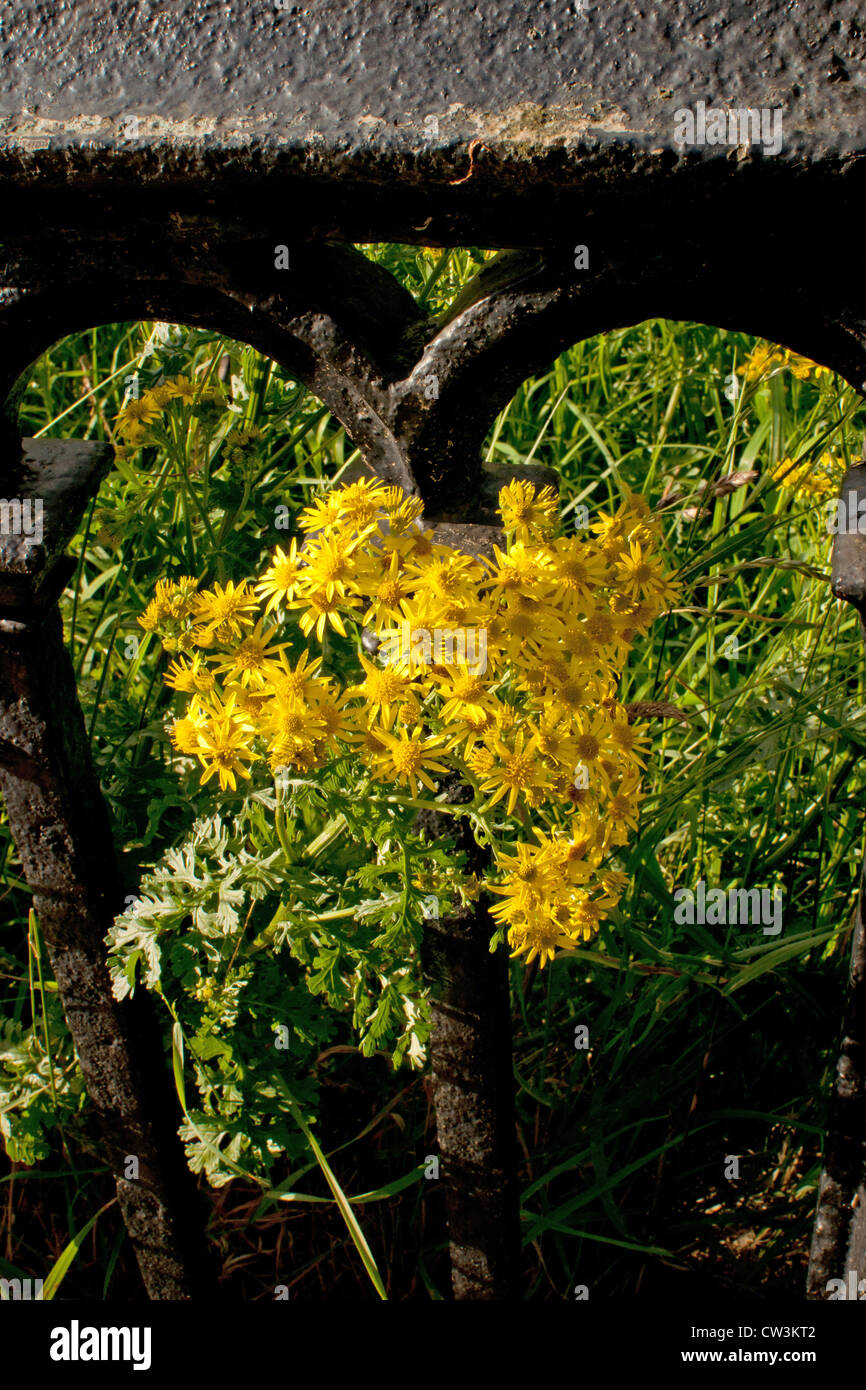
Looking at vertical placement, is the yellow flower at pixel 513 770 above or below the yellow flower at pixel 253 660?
below

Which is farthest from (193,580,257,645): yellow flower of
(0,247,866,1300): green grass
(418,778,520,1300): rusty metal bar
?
(0,247,866,1300): green grass

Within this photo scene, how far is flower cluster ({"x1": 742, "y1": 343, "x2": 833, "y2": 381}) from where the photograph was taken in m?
2.02

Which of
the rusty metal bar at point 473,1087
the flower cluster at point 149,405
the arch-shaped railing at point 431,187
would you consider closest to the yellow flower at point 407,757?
the rusty metal bar at point 473,1087

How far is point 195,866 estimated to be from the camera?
A: 5.28ft

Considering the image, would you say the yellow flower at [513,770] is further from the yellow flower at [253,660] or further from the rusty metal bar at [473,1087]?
the yellow flower at [253,660]

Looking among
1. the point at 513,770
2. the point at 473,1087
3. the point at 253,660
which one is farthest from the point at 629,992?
the point at 253,660

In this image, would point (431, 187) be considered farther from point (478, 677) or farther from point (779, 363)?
point (779, 363)

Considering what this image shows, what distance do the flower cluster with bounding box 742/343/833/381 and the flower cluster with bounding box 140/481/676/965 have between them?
869 mm

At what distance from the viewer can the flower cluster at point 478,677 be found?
3.85 ft

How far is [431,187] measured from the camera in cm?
92

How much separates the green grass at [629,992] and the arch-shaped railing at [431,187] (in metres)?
0.67

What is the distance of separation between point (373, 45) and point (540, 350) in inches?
11.8
